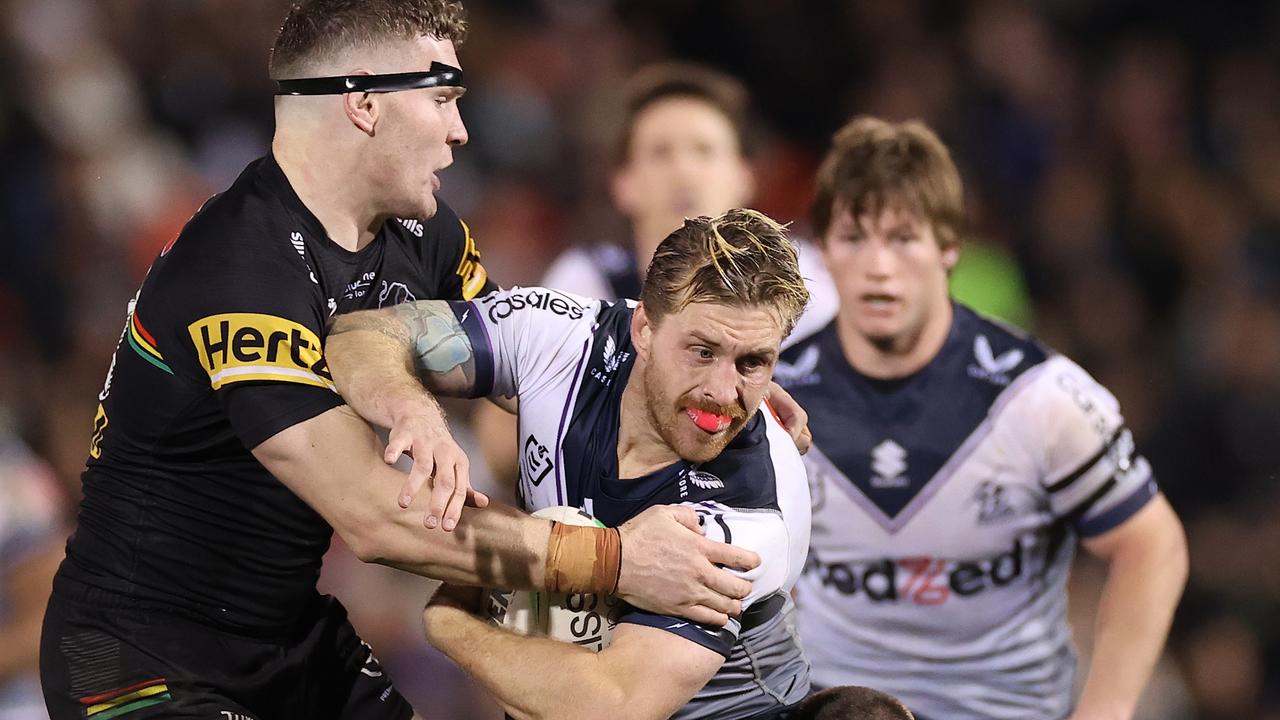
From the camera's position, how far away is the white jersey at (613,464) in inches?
134

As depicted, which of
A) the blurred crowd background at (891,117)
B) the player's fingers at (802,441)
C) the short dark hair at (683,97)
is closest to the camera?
the player's fingers at (802,441)

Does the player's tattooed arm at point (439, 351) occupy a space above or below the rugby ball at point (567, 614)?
above

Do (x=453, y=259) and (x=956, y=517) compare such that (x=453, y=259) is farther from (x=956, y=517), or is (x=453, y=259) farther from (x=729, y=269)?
(x=956, y=517)

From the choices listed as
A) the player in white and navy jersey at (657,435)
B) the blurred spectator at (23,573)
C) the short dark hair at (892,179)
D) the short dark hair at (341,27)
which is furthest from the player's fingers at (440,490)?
the blurred spectator at (23,573)

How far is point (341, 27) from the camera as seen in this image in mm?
3475

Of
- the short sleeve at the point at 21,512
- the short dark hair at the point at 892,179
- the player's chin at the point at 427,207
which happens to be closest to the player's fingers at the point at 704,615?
the player's chin at the point at 427,207

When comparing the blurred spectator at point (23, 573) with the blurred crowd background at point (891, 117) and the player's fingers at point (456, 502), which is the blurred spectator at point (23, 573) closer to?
the blurred crowd background at point (891, 117)

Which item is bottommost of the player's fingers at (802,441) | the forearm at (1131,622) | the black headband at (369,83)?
the forearm at (1131,622)

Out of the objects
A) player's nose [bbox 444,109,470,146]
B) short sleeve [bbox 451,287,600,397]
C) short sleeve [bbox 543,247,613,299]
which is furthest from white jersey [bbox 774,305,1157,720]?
player's nose [bbox 444,109,470,146]

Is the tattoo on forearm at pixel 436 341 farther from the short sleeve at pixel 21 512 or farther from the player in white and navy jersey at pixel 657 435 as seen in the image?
the short sleeve at pixel 21 512

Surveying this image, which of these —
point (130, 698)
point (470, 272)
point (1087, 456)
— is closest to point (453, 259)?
point (470, 272)

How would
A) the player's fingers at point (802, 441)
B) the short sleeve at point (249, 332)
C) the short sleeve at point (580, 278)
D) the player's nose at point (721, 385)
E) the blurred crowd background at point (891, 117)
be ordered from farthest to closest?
the blurred crowd background at point (891, 117)
the short sleeve at point (580, 278)
the player's fingers at point (802, 441)
the player's nose at point (721, 385)
the short sleeve at point (249, 332)

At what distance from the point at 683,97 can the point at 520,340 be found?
2.55 meters

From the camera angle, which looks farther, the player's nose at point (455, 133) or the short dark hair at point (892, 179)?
the short dark hair at point (892, 179)
